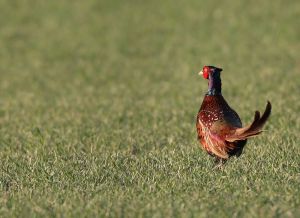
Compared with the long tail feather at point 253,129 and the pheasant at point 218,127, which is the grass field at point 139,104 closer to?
the pheasant at point 218,127

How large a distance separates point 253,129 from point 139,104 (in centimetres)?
816

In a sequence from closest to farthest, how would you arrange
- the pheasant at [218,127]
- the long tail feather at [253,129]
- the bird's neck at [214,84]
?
the long tail feather at [253,129] → the pheasant at [218,127] → the bird's neck at [214,84]

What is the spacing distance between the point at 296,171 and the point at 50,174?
9.34 ft

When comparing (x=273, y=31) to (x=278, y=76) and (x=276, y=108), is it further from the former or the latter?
(x=276, y=108)

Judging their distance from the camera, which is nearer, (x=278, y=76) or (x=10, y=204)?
(x=10, y=204)

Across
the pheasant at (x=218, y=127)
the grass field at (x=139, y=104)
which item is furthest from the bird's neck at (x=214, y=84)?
the grass field at (x=139, y=104)

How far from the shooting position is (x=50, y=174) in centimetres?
873

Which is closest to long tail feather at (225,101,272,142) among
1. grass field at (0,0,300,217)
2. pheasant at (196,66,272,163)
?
pheasant at (196,66,272,163)

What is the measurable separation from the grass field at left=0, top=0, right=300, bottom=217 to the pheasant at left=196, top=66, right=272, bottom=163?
25 centimetres

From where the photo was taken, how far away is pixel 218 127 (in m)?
8.45

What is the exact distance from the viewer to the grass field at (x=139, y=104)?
7.50 m

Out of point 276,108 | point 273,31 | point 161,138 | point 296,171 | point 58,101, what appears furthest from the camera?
point 273,31

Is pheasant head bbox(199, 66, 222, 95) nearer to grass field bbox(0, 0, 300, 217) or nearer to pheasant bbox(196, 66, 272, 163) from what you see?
pheasant bbox(196, 66, 272, 163)

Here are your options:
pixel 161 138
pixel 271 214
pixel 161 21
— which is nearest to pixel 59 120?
pixel 161 138
